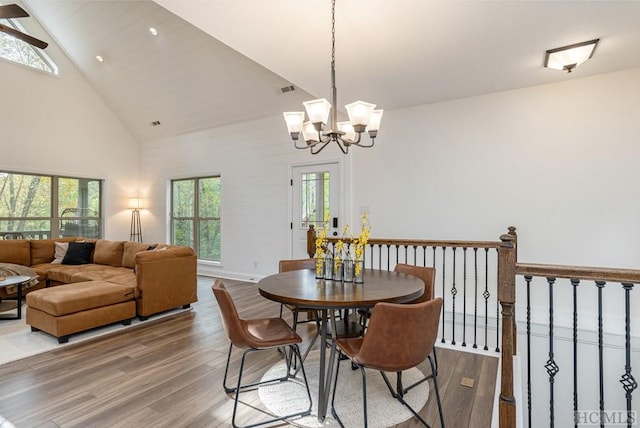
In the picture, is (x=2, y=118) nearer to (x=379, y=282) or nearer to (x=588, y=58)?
(x=379, y=282)

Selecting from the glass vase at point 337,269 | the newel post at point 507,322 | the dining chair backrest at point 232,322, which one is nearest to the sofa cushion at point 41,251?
the dining chair backrest at point 232,322

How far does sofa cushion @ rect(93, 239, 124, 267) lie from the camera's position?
5.27 metres

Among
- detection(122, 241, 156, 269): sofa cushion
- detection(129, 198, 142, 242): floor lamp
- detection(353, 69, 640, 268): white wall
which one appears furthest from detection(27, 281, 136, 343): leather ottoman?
detection(129, 198, 142, 242): floor lamp

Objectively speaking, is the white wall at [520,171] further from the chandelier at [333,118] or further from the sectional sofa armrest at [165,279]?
the chandelier at [333,118]

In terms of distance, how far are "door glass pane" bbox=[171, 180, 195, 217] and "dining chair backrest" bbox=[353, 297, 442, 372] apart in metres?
6.37

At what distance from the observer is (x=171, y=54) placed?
5.50 metres

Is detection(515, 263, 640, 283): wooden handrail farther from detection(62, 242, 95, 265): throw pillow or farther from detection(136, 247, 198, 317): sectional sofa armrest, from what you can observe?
detection(62, 242, 95, 265): throw pillow

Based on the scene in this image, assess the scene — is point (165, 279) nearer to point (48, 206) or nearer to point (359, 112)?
point (359, 112)

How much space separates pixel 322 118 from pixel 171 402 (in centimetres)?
230

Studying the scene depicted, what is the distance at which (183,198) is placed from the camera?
7.52 metres

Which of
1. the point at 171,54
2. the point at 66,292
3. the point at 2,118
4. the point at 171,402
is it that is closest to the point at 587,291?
the point at 171,402

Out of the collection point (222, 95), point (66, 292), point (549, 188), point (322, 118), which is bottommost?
point (66, 292)

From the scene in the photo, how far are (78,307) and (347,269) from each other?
2.90 metres

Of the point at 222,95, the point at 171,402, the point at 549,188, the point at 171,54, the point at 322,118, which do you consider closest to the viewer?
the point at 171,402
